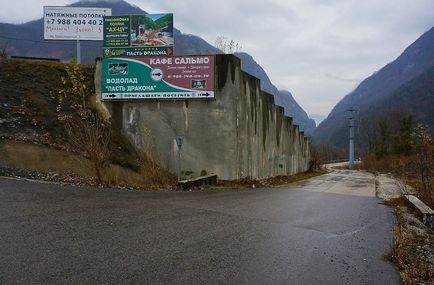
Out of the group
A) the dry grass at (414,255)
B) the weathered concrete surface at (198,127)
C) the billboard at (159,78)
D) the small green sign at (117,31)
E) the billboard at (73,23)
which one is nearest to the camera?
the dry grass at (414,255)

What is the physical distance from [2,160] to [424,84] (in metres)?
150

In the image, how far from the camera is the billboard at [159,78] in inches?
744

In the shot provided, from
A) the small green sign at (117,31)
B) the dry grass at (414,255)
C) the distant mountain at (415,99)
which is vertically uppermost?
the distant mountain at (415,99)

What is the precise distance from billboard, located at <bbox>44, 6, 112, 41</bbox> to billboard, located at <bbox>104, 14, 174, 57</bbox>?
246 inches

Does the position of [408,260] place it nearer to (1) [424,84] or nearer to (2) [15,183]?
(2) [15,183]

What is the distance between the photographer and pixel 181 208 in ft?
32.5

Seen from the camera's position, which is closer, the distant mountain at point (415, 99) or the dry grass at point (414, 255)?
the dry grass at point (414, 255)

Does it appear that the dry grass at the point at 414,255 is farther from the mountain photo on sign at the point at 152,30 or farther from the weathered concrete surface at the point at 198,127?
the mountain photo on sign at the point at 152,30

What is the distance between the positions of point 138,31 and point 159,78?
227 inches

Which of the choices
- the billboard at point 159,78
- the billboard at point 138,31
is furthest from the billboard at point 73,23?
the billboard at point 159,78

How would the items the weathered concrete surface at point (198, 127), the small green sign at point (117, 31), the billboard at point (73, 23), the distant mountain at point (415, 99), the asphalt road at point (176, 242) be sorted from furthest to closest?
the distant mountain at point (415, 99)
the billboard at point (73, 23)
the small green sign at point (117, 31)
the weathered concrete surface at point (198, 127)
the asphalt road at point (176, 242)

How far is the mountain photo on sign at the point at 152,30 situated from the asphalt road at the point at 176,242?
561 inches

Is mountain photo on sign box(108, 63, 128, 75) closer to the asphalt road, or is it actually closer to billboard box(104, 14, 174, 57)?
billboard box(104, 14, 174, 57)

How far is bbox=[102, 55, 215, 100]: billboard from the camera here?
18906 millimetres
